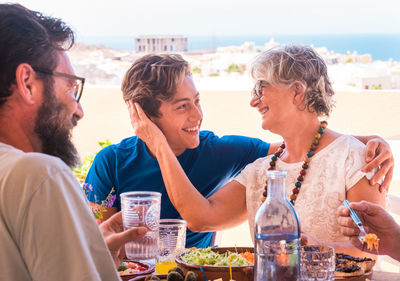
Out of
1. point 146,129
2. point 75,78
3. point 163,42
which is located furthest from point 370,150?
point 163,42

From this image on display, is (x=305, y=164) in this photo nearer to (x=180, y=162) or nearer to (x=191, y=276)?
(x=180, y=162)

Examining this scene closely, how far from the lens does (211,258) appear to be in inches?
68.9

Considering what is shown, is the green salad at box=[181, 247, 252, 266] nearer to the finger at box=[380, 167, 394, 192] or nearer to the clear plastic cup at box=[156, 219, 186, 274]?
the clear plastic cup at box=[156, 219, 186, 274]

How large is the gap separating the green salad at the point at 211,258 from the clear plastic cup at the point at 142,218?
13cm

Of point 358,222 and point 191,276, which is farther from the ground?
point 358,222

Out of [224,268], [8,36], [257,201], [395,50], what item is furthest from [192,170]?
[395,50]

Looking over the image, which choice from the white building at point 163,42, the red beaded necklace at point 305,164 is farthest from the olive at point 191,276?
the white building at point 163,42

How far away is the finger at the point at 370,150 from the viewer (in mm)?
2221

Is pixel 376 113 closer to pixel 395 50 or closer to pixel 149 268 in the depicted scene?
pixel 149 268

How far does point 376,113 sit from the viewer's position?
10.2 meters

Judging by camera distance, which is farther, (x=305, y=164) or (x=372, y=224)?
(x=305, y=164)

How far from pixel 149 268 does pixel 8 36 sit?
38.0 inches

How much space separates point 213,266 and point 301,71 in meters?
1.05

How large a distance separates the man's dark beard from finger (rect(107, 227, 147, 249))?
28 cm
